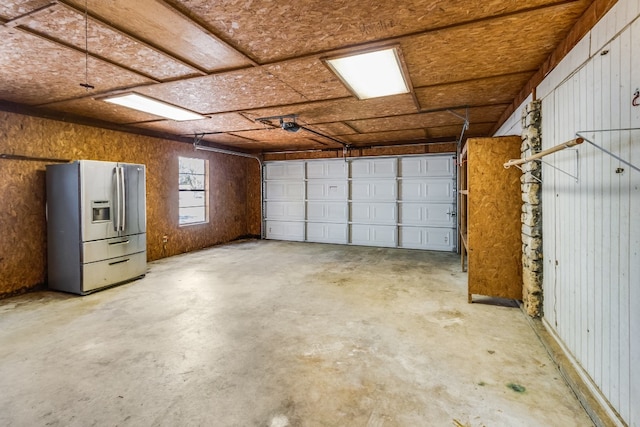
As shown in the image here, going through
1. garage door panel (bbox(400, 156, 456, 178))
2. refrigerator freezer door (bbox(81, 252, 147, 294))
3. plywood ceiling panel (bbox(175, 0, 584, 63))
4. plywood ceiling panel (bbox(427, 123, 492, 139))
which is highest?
plywood ceiling panel (bbox(427, 123, 492, 139))

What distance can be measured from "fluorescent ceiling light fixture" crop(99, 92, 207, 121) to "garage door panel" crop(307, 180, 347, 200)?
13.3ft

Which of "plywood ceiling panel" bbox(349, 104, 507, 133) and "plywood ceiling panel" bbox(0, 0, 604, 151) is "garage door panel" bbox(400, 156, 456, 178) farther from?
"plywood ceiling panel" bbox(0, 0, 604, 151)

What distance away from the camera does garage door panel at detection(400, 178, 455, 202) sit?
7086 millimetres

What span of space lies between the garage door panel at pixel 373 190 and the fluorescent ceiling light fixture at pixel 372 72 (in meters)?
4.13

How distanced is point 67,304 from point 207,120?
3.18 m

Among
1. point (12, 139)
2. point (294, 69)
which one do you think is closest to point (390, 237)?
point (294, 69)

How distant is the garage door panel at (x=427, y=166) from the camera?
706 cm

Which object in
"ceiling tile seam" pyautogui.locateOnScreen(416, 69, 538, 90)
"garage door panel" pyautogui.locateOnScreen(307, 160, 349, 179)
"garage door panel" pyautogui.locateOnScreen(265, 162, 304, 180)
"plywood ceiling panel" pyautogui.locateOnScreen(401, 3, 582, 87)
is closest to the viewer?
"plywood ceiling panel" pyautogui.locateOnScreen(401, 3, 582, 87)

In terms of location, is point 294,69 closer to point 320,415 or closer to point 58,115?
point 320,415

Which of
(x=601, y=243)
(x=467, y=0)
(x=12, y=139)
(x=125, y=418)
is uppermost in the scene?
(x=467, y=0)

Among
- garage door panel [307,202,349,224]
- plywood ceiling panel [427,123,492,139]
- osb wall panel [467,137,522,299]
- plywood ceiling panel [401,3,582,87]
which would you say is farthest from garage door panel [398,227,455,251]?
plywood ceiling panel [401,3,582,87]

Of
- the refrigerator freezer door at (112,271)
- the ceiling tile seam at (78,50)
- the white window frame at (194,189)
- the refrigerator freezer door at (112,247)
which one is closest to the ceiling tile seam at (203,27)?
the ceiling tile seam at (78,50)

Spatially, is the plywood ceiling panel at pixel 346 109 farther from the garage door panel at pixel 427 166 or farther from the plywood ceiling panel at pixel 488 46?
the garage door panel at pixel 427 166

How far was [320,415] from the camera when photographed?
71.7 inches
